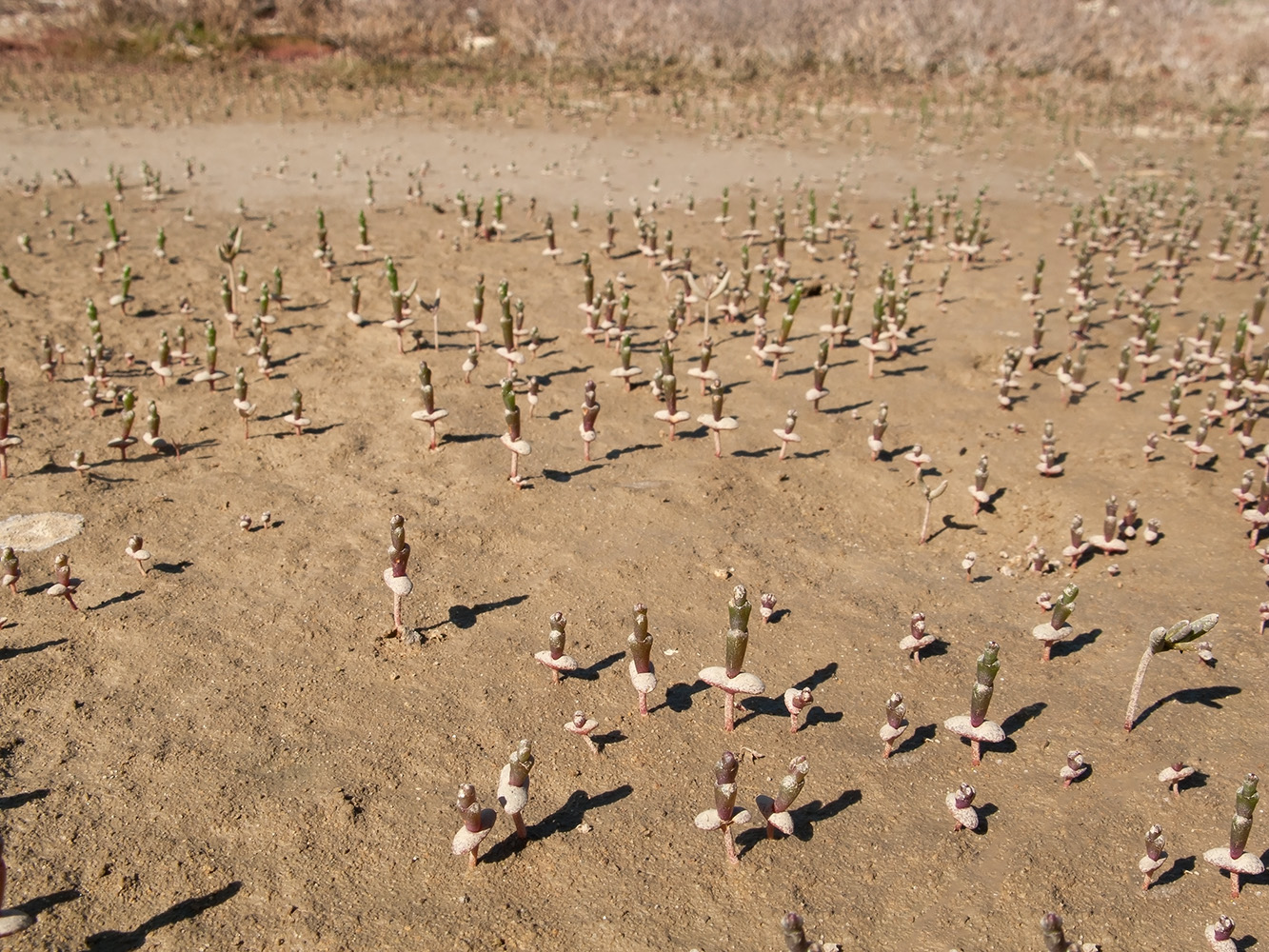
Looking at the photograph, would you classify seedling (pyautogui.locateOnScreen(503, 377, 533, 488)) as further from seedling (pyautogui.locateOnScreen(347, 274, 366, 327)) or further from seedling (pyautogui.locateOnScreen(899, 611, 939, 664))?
seedling (pyautogui.locateOnScreen(347, 274, 366, 327))

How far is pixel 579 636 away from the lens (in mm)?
5551

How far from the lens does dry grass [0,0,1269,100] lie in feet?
71.4

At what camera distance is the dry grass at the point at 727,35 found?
2175 centimetres

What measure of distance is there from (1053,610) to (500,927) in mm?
3353

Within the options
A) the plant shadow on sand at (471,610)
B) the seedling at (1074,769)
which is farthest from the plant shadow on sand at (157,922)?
the seedling at (1074,769)

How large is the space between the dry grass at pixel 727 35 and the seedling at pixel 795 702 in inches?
740

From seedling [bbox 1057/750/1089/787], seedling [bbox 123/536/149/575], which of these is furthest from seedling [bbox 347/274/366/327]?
seedling [bbox 1057/750/1089/787]

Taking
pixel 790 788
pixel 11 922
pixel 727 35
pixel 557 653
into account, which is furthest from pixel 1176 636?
pixel 727 35

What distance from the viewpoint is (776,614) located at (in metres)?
5.85

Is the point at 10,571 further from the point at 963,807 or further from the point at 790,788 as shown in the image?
the point at 963,807

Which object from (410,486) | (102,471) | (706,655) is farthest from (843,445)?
(102,471)

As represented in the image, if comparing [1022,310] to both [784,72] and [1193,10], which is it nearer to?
[784,72]

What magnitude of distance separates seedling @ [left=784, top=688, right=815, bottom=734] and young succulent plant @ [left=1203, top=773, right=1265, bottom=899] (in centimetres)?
181

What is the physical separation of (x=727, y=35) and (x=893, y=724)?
864 inches
